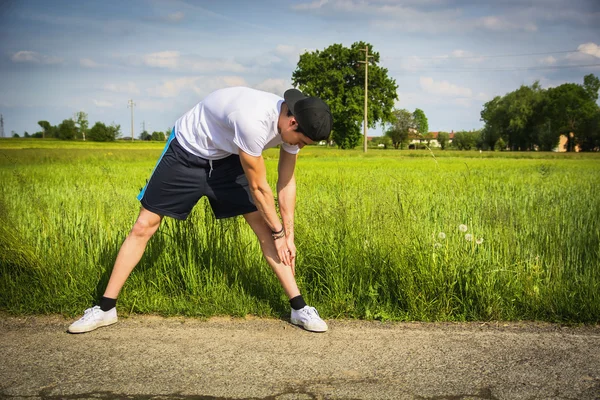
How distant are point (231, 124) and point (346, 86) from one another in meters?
61.4

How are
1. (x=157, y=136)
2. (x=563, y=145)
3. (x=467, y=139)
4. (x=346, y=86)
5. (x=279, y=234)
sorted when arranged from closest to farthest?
(x=279, y=234) < (x=346, y=86) < (x=563, y=145) < (x=157, y=136) < (x=467, y=139)

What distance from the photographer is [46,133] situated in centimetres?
8556

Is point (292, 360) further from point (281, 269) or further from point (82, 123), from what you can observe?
point (82, 123)

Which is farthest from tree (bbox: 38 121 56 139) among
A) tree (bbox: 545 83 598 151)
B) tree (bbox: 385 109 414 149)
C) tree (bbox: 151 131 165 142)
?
tree (bbox: 545 83 598 151)

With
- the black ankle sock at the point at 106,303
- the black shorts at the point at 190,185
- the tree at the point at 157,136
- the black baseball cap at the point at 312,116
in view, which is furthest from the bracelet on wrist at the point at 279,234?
the tree at the point at 157,136

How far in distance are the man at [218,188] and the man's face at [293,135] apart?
0.03 ft

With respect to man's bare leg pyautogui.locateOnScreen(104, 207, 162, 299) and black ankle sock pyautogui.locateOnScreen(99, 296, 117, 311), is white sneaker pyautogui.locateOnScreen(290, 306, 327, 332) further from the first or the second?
black ankle sock pyautogui.locateOnScreen(99, 296, 117, 311)

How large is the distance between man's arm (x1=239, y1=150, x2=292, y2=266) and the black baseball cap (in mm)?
352

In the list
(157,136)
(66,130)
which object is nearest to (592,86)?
(157,136)

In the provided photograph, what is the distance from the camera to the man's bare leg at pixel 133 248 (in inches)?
134

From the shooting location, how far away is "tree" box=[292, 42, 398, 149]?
58531mm

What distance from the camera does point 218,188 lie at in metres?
3.46

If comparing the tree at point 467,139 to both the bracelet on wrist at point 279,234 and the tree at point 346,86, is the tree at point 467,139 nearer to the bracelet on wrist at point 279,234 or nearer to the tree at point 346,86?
the tree at point 346,86

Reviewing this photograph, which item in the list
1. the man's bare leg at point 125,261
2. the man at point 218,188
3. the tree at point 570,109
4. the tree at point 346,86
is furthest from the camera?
the tree at point 570,109
